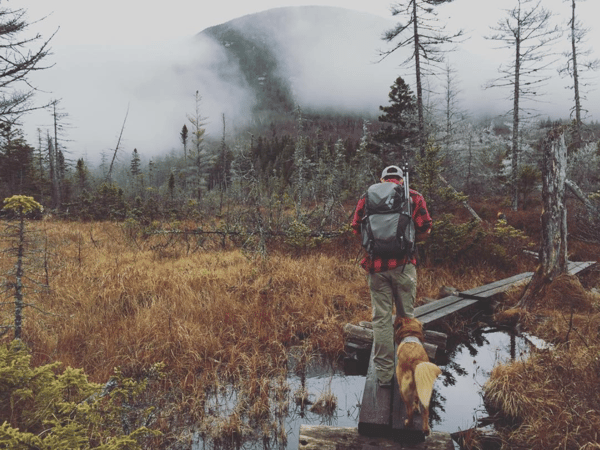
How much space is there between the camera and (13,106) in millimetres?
9891

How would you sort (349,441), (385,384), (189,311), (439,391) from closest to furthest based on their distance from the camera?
(349,441)
(385,384)
(439,391)
(189,311)

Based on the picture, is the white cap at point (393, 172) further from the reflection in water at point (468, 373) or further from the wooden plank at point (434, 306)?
the wooden plank at point (434, 306)

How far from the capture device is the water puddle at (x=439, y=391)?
3273 millimetres

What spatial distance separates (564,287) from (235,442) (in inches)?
228

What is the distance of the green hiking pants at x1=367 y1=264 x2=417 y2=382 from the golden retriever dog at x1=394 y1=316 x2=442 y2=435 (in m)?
0.32

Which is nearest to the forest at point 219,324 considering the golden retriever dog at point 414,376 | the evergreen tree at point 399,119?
the golden retriever dog at point 414,376

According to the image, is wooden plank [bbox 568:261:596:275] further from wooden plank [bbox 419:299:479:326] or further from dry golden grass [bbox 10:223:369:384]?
dry golden grass [bbox 10:223:369:384]

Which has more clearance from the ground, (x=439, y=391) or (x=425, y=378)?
(x=425, y=378)

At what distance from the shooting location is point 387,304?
3295 mm

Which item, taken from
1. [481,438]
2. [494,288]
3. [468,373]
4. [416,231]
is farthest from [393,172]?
[494,288]

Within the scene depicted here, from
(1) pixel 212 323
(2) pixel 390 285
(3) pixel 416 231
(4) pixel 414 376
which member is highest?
(3) pixel 416 231

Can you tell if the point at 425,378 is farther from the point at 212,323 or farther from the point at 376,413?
the point at 212,323

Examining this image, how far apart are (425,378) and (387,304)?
95 cm

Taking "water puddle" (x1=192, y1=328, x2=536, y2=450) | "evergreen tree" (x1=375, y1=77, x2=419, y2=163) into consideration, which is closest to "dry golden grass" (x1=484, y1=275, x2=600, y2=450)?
"water puddle" (x1=192, y1=328, x2=536, y2=450)
